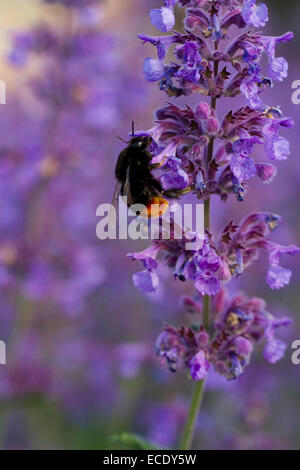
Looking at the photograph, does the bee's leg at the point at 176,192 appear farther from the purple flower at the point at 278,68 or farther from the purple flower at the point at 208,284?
the purple flower at the point at 278,68

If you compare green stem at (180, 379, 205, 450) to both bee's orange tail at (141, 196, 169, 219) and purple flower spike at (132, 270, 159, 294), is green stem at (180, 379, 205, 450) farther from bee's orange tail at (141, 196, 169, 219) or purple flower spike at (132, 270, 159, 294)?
bee's orange tail at (141, 196, 169, 219)

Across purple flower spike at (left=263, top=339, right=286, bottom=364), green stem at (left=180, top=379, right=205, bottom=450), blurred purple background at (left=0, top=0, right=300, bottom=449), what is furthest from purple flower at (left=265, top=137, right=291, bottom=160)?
blurred purple background at (left=0, top=0, right=300, bottom=449)

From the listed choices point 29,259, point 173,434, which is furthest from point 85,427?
point 29,259

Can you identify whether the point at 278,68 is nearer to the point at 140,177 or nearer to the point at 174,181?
the point at 174,181

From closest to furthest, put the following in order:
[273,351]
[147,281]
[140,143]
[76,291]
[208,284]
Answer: [208,284]
[147,281]
[273,351]
[140,143]
[76,291]

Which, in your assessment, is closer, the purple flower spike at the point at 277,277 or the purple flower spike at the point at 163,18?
the purple flower spike at the point at 163,18

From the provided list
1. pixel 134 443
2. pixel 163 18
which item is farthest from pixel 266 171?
pixel 134 443

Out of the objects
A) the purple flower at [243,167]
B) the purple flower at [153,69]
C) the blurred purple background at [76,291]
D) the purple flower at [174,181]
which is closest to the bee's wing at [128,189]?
the purple flower at [174,181]
